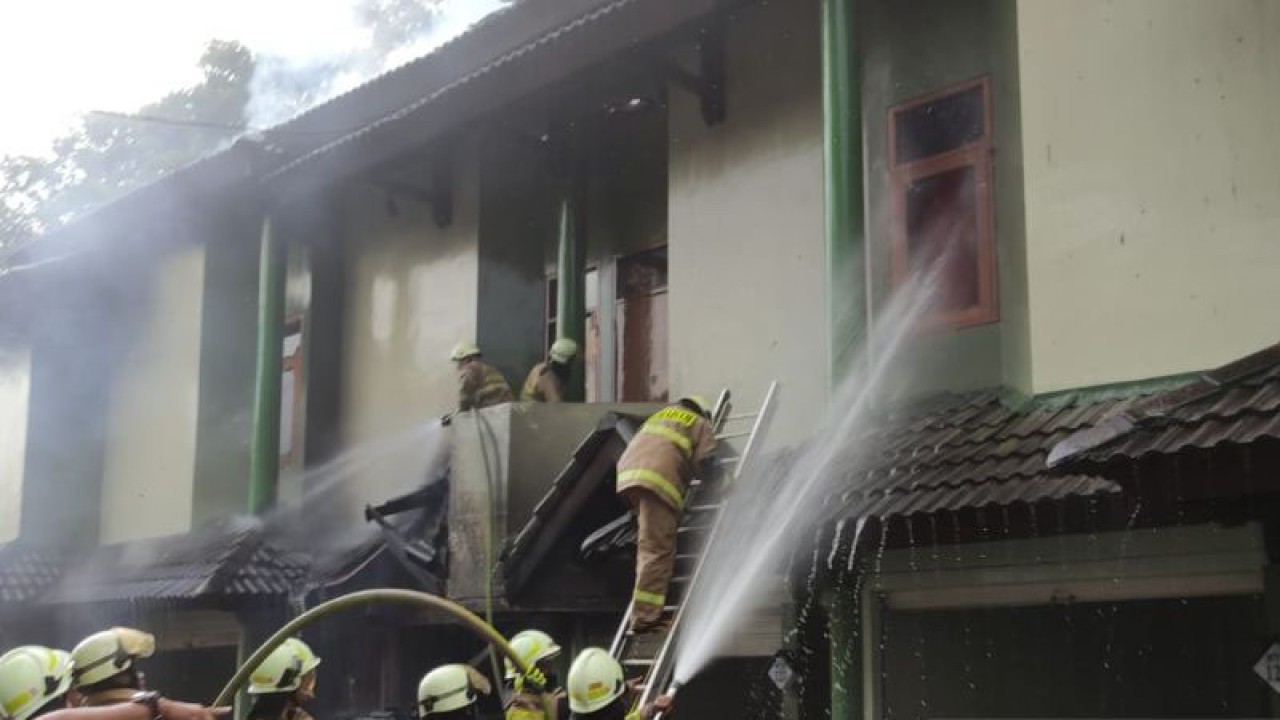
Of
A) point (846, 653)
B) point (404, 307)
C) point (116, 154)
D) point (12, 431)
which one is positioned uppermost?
point (116, 154)

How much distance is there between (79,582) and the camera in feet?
58.4

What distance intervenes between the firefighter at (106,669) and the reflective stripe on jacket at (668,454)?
141 inches

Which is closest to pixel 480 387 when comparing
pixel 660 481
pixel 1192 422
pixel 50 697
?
pixel 660 481

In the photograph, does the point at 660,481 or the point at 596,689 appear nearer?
the point at 596,689

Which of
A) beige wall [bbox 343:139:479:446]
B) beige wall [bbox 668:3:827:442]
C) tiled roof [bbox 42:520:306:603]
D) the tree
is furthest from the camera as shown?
the tree

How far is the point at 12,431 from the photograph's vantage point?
66.1 ft

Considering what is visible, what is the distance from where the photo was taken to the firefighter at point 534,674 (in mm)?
7812

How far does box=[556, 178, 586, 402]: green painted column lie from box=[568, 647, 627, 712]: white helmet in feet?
21.5

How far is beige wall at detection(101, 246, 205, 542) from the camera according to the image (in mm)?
17250

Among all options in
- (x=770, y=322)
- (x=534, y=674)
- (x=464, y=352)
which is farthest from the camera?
(x=464, y=352)

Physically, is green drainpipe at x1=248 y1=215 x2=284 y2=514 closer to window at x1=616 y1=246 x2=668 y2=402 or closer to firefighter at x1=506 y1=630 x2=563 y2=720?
window at x1=616 y1=246 x2=668 y2=402

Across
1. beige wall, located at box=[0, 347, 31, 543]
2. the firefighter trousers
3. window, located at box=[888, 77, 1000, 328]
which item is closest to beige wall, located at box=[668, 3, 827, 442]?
window, located at box=[888, 77, 1000, 328]

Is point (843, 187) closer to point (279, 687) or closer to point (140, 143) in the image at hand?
point (279, 687)

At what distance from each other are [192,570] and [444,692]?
8.72 meters
